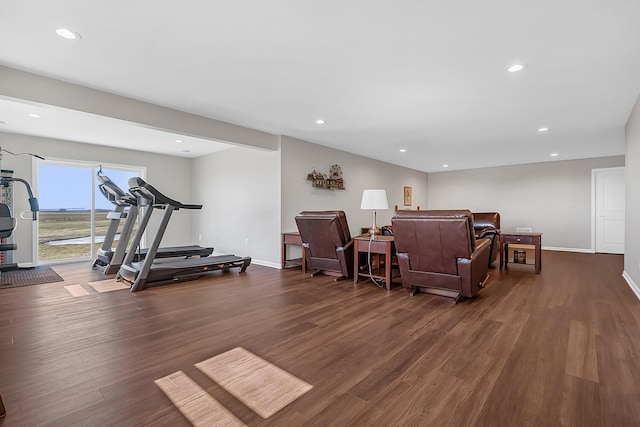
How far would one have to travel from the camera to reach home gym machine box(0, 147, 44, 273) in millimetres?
4543

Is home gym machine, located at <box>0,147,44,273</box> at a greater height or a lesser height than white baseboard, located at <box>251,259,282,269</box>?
greater

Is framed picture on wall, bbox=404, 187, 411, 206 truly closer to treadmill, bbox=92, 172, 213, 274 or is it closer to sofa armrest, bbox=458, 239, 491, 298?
sofa armrest, bbox=458, 239, 491, 298

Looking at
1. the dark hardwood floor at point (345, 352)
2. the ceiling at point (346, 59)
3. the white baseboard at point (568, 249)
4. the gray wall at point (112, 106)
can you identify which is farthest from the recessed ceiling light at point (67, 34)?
the white baseboard at point (568, 249)

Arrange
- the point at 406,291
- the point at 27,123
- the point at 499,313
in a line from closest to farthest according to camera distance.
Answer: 1. the point at 499,313
2. the point at 406,291
3. the point at 27,123

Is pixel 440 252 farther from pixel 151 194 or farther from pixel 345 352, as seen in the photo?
pixel 151 194

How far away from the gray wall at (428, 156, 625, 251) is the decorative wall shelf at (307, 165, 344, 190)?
4.88 metres

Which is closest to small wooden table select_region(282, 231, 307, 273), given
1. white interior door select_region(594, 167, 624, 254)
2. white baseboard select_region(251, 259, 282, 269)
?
white baseboard select_region(251, 259, 282, 269)

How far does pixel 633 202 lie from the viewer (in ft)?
12.5

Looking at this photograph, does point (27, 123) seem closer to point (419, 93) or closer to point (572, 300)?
point (419, 93)

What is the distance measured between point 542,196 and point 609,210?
1347 millimetres

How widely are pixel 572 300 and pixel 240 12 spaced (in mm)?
4316

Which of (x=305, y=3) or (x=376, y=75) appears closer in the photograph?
(x=305, y=3)

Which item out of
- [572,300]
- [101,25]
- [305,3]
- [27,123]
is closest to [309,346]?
[305,3]

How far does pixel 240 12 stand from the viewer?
2145 mm
